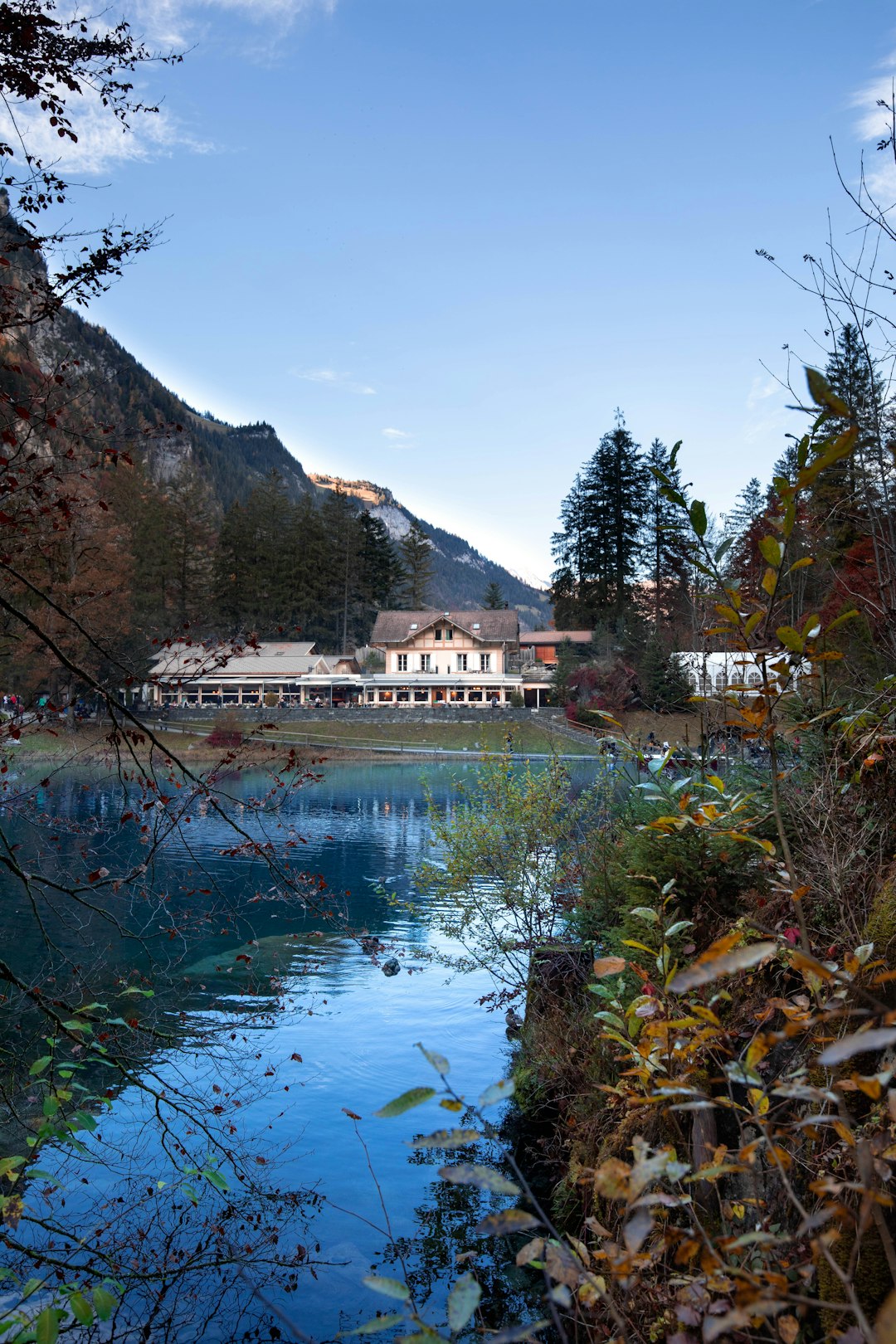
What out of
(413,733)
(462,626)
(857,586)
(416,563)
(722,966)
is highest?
(416,563)

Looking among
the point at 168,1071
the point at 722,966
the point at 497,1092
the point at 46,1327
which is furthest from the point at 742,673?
the point at 168,1071

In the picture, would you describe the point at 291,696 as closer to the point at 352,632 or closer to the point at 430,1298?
the point at 352,632

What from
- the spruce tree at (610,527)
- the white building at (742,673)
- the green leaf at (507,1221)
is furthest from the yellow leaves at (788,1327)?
the spruce tree at (610,527)

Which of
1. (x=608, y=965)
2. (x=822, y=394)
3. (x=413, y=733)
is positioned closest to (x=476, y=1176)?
(x=608, y=965)

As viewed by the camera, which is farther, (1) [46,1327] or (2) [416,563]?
(2) [416,563]

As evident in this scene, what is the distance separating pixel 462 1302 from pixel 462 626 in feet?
193

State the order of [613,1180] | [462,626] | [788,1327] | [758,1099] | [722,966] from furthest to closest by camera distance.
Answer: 1. [462,626]
2. [758,1099]
3. [788,1327]
4. [613,1180]
5. [722,966]

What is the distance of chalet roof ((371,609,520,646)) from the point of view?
5966 cm

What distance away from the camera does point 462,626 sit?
60.1 meters

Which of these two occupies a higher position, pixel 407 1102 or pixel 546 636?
pixel 546 636

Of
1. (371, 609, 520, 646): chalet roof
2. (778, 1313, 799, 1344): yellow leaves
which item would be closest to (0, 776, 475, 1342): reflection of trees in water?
(778, 1313, 799, 1344): yellow leaves

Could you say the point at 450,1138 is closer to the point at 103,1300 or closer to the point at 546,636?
the point at 103,1300

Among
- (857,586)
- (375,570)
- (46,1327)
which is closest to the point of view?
(46,1327)

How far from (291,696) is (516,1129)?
50.5m
